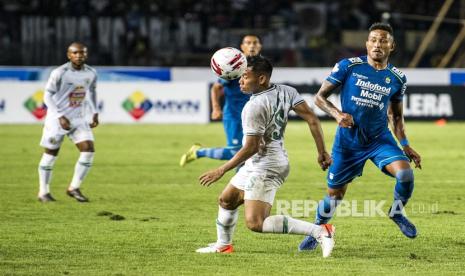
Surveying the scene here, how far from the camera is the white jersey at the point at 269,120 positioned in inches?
339

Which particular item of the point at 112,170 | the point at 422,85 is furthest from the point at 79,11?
the point at 112,170

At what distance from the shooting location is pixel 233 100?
14.0 m

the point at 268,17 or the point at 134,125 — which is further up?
the point at 268,17

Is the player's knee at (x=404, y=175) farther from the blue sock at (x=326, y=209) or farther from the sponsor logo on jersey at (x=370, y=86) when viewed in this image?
the sponsor logo on jersey at (x=370, y=86)

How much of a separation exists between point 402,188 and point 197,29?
83.4 feet

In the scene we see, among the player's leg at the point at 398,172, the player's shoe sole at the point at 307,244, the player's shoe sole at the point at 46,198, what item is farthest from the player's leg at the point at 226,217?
the player's shoe sole at the point at 46,198

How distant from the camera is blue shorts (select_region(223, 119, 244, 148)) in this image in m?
14.1

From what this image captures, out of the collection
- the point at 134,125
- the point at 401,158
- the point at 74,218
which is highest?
the point at 401,158

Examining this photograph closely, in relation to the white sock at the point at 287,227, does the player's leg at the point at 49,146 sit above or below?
below

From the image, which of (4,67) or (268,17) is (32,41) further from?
(268,17)

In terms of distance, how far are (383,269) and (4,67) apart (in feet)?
77.6

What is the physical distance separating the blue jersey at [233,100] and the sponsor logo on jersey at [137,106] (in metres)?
14.8

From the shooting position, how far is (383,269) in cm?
853

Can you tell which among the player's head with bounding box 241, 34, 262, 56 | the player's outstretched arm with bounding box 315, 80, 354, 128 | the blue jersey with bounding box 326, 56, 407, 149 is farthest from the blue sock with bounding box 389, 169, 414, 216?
the player's head with bounding box 241, 34, 262, 56
